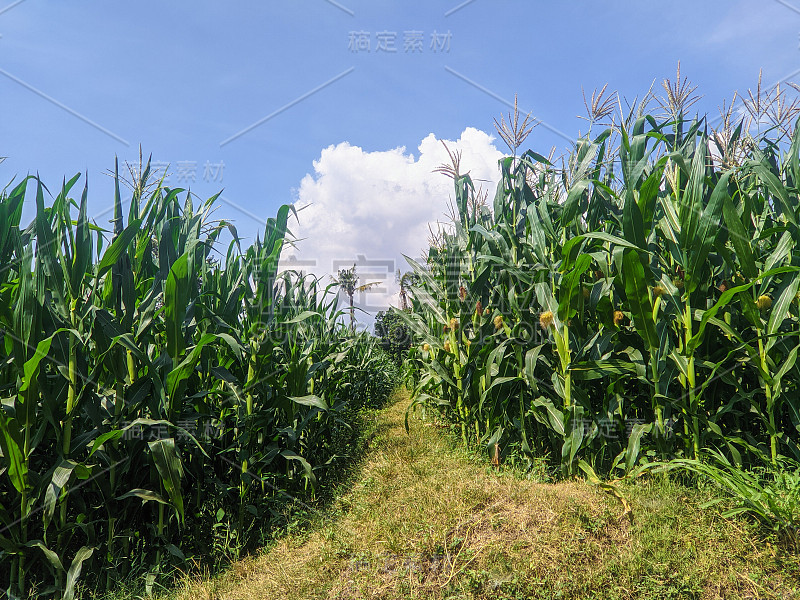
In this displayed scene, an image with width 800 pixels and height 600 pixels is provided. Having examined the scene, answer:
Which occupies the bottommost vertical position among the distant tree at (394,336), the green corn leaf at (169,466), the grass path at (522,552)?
the grass path at (522,552)

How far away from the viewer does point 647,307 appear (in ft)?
8.52

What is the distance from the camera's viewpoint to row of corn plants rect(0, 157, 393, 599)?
87.3 inches

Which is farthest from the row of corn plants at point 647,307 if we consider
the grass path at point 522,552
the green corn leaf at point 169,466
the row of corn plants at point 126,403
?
the green corn leaf at point 169,466

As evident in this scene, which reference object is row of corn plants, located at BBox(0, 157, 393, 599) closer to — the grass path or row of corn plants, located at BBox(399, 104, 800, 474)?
the grass path

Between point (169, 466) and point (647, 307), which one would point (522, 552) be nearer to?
point (647, 307)

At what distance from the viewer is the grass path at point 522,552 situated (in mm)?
2078

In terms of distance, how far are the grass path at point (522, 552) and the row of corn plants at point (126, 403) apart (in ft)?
1.51

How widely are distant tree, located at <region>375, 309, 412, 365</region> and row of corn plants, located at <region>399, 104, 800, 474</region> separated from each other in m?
5.45

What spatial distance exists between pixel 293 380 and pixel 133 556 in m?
1.36

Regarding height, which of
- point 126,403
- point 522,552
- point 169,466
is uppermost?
point 126,403

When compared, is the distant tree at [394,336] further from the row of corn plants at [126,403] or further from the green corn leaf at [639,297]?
the green corn leaf at [639,297]

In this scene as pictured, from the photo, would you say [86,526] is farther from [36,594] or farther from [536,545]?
[536,545]

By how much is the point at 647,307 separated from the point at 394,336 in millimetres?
9466

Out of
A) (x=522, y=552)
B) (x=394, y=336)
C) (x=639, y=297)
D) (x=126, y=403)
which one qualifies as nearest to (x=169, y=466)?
(x=126, y=403)
